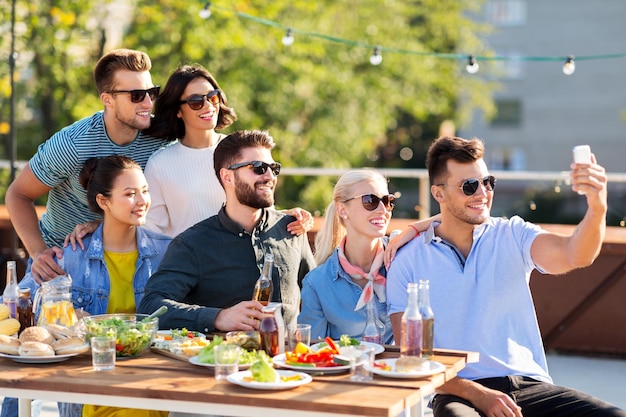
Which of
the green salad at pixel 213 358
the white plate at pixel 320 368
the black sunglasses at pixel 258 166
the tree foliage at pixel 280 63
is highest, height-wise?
the tree foliage at pixel 280 63

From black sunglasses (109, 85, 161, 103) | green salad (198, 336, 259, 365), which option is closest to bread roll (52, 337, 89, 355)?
green salad (198, 336, 259, 365)

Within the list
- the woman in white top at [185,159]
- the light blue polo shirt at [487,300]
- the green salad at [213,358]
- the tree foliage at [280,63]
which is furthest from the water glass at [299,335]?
the tree foliage at [280,63]

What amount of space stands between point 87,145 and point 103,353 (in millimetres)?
1448

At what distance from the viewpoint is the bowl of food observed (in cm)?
305

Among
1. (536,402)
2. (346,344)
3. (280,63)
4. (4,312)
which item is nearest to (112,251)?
(4,312)

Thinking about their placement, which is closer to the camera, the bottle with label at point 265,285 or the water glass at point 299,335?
the water glass at point 299,335

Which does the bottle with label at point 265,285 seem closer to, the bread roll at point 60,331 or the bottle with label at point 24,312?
the bread roll at point 60,331

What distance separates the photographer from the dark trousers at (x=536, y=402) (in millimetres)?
3191

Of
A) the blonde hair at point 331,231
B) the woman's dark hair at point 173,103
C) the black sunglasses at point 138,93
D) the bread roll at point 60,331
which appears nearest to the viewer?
the bread roll at point 60,331

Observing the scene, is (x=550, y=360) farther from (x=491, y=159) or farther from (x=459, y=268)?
(x=491, y=159)

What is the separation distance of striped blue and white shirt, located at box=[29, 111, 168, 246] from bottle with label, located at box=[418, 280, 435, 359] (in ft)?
5.77

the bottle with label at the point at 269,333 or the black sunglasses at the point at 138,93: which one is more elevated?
the black sunglasses at the point at 138,93

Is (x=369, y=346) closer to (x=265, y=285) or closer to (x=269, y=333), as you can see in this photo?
(x=269, y=333)

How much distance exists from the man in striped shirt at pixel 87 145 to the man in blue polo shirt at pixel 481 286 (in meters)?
1.33
